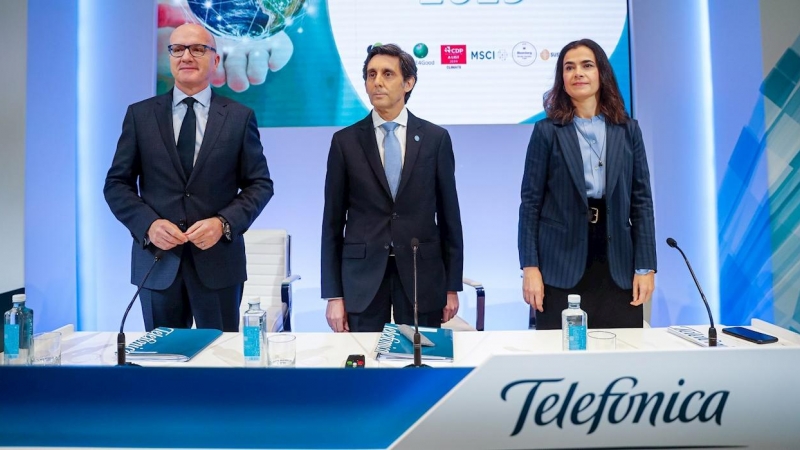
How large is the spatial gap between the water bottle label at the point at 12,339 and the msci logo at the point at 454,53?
111 inches

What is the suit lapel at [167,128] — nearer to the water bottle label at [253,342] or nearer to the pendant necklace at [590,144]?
the water bottle label at [253,342]

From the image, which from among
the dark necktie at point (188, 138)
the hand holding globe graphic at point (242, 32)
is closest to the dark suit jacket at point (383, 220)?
the dark necktie at point (188, 138)

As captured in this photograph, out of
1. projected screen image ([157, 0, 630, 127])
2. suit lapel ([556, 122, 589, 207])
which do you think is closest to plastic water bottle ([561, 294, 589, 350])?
suit lapel ([556, 122, 589, 207])

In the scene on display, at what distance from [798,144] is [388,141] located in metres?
2.70

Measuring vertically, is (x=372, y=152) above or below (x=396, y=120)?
below

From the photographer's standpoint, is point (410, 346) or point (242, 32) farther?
point (242, 32)

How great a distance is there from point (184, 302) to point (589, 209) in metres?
1.53

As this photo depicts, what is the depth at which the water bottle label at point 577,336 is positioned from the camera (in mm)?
1754

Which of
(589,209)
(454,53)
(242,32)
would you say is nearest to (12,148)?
(242,32)

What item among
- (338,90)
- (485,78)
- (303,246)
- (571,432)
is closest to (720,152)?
(485,78)

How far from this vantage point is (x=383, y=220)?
2.44 metres

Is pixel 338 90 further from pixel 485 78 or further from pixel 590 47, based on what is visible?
pixel 590 47

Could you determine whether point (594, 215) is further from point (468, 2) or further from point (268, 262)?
point (468, 2)

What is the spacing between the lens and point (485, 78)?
389 cm
